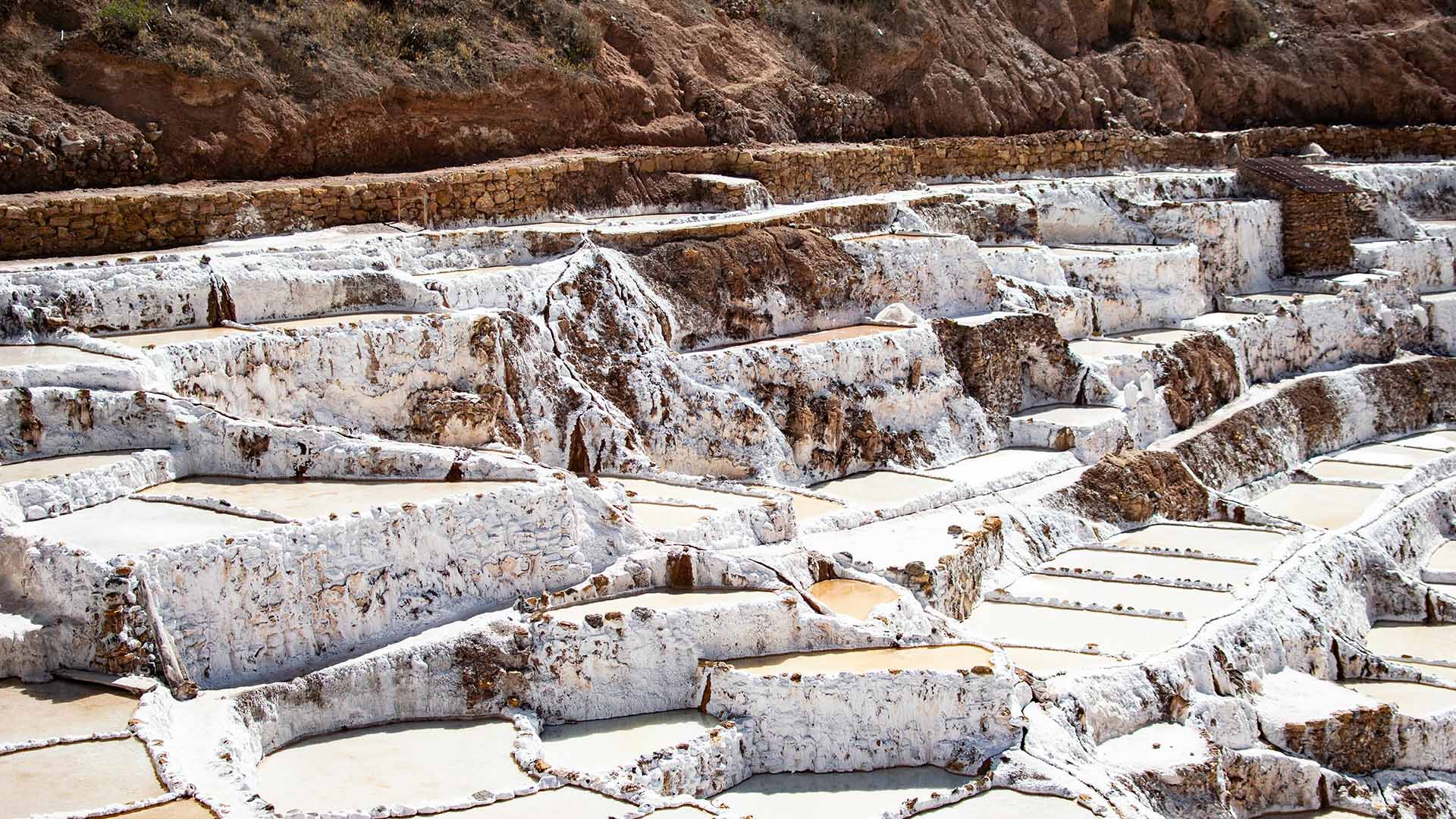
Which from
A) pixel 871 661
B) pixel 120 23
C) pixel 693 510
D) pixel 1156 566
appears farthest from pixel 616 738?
pixel 120 23

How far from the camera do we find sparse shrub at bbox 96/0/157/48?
69.4 feet

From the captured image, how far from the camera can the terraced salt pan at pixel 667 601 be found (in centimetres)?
1419

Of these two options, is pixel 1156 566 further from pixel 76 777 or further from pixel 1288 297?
pixel 76 777

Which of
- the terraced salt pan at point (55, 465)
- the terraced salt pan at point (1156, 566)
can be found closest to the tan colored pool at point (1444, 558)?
the terraced salt pan at point (1156, 566)

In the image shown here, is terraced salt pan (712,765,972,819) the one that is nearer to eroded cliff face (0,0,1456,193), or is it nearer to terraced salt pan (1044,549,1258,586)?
terraced salt pan (1044,549,1258,586)

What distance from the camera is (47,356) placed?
1574 centimetres

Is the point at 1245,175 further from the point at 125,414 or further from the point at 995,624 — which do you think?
the point at 125,414

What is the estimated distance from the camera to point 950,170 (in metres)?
30.5

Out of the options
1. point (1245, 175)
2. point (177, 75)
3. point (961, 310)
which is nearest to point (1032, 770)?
point (961, 310)

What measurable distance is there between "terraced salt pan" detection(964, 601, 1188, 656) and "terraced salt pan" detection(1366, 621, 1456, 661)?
12.4 feet

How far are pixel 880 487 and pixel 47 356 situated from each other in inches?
386

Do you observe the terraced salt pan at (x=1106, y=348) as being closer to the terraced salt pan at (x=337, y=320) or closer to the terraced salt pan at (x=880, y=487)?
the terraced salt pan at (x=880, y=487)

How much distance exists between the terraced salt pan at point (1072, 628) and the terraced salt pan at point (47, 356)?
9.35 meters

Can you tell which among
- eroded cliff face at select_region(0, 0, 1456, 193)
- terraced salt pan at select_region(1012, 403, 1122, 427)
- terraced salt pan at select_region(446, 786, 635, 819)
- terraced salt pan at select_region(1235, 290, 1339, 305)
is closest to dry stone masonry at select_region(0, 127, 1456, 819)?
terraced salt pan at select_region(446, 786, 635, 819)
